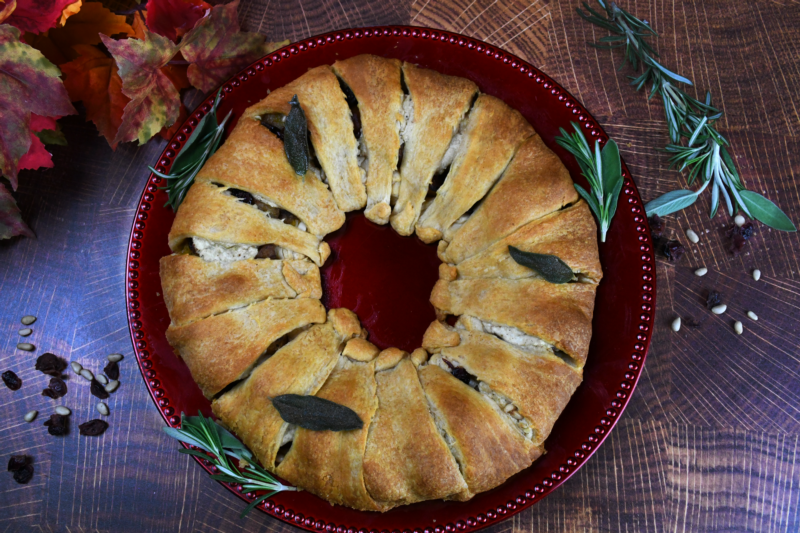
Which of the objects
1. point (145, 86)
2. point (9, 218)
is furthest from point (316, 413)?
point (9, 218)

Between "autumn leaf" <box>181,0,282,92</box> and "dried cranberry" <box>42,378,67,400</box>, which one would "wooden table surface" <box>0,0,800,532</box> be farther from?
"autumn leaf" <box>181,0,282,92</box>

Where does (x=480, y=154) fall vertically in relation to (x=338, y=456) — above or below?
above

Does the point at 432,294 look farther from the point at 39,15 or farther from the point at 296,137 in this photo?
the point at 39,15

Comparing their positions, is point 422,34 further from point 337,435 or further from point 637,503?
point 637,503

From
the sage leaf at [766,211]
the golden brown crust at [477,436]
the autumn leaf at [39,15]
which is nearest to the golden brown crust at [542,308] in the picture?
the golden brown crust at [477,436]

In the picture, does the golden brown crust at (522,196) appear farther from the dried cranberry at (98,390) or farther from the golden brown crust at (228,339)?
the dried cranberry at (98,390)
